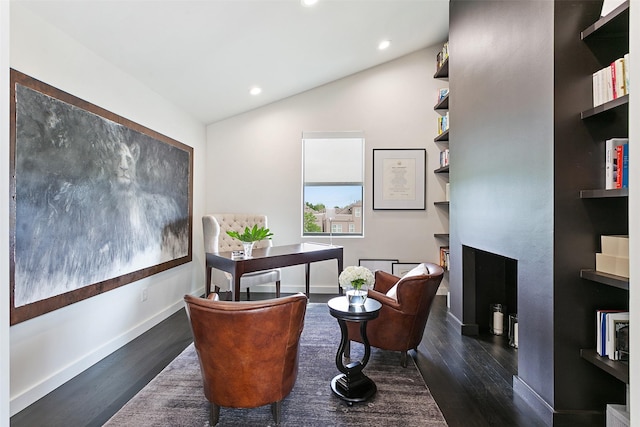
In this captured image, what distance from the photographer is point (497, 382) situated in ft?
7.24

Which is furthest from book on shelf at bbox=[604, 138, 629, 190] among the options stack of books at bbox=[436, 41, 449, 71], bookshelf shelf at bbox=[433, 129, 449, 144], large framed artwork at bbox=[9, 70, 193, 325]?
large framed artwork at bbox=[9, 70, 193, 325]

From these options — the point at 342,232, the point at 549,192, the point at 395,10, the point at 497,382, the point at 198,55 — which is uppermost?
the point at 395,10

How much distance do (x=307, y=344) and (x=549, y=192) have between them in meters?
2.21

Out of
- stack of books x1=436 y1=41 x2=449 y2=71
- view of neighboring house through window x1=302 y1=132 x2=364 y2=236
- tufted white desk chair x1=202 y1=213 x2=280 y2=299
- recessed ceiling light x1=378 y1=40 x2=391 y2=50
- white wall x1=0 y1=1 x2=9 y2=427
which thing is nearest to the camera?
white wall x1=0 y1=1 x2=9 y2=427

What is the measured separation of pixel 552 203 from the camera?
1.79 metres

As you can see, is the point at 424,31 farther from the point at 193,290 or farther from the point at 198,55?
the point at 193,290

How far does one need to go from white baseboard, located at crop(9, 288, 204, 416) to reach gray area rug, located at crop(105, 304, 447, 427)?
0.61 m

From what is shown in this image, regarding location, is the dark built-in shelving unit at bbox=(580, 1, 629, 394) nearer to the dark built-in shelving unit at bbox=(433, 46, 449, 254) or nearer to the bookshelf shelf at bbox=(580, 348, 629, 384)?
the bookshelf shelf at bbox=(580, 348, 629, 384)

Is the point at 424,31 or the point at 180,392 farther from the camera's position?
the point at 424,31

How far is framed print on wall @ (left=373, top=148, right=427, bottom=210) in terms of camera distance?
446 cm

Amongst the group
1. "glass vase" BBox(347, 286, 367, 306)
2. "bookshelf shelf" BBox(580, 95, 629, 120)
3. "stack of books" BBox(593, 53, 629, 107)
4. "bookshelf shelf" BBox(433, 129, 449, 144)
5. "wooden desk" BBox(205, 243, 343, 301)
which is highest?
"bookshelf shelf" BBox(433, 129, 449, 144)

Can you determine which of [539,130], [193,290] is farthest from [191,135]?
[539,130]

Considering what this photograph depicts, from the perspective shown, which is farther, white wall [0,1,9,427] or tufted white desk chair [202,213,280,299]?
tufted white desk chair [202,213,280,299]

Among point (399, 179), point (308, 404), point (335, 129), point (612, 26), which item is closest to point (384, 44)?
point (335, 129)
